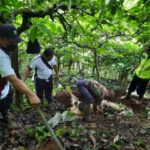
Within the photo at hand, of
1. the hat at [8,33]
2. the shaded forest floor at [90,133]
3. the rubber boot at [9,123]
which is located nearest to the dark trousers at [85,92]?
the shaded forest floor at [90,133]

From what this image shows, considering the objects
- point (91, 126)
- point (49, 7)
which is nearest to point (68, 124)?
point (91, 126)

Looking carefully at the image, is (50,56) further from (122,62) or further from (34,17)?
(122,62)

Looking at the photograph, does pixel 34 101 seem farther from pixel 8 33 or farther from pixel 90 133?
pixel 90 133

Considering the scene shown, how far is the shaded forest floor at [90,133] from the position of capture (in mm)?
5402

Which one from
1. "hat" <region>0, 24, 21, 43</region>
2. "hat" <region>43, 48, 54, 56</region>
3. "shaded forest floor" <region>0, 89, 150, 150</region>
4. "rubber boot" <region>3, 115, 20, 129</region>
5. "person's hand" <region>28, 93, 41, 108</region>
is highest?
"hat" <region>0, 24, 21, 43</region>

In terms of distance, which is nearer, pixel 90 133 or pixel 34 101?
pixel 34 101

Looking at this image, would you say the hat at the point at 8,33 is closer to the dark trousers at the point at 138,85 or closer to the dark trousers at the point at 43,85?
the dark trousers at the point at 43,85

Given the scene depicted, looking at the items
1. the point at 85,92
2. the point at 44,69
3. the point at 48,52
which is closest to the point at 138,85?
the point at 85,92

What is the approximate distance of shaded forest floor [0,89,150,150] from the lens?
5.40m

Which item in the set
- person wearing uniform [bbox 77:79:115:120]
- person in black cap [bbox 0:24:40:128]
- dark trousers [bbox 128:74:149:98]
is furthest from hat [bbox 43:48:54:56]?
person in black cap [bbox 0:24:40:128]

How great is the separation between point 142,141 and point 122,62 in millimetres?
10991

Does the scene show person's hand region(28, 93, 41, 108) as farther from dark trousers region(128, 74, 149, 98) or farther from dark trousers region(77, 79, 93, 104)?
dark trousers region(128, 74, 149, 98)

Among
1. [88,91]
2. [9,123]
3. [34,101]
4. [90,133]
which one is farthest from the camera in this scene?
[88,91]

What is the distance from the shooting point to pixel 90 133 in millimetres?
6211
